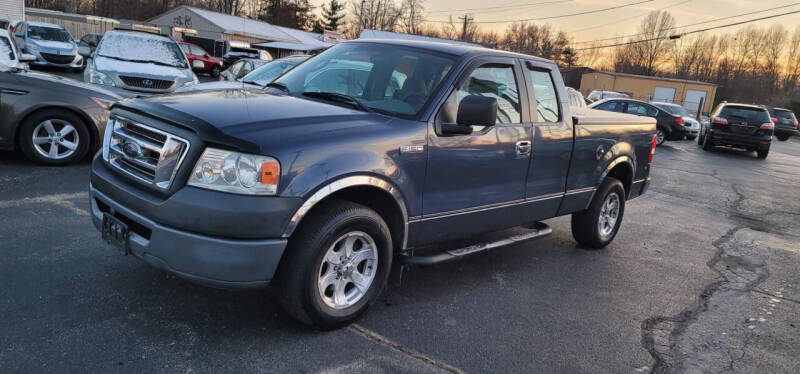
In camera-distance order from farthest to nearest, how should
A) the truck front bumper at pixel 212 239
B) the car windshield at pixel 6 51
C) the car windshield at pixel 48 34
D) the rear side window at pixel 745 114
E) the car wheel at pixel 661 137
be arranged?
the car windshield at pixel 48 34 < the car wheel at pixel 661 137 < the rear side window at pixel 745 114 < the car windshield at pixel 6 51 < the truck front bumper at pixel 212 239

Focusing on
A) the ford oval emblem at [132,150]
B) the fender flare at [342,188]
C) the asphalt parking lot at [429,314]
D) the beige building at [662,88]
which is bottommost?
the asphalt parking lot at [429,314]

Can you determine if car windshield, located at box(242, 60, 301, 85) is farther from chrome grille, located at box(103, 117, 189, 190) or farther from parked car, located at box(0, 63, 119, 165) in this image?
chrome grille, located at box(103, 117, 189, 190)

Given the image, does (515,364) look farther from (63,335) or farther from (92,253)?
(92,253)

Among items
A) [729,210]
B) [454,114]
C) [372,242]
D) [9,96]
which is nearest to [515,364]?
[372,242]

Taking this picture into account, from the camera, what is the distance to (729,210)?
8.97 metres

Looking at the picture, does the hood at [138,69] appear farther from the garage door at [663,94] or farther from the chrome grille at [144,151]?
the garage door at [663,94]

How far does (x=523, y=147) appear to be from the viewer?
4.44 m

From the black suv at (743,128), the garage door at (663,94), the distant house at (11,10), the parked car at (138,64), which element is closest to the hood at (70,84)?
the parked car at (138,64)

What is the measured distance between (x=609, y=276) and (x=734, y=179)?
9267 millimetres

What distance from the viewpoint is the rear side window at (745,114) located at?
17.7m

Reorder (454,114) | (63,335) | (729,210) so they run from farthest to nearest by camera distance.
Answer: (729,210)
(454,114)
(63,335)

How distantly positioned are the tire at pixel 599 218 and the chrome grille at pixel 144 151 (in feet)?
13.4

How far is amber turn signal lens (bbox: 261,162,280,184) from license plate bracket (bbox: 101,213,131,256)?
89cm

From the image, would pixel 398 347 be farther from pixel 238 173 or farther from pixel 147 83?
pixel 147 83
